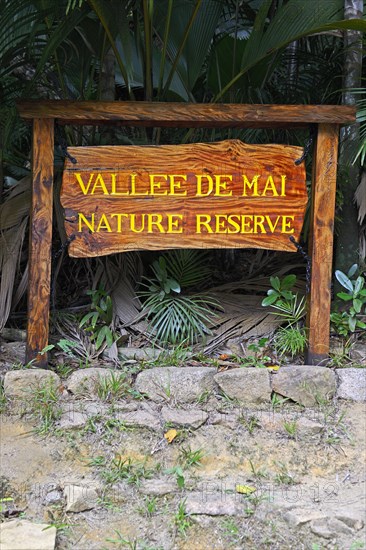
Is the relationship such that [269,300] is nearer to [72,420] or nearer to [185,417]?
[185,417]

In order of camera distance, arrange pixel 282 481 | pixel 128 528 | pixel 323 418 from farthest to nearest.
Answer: pixel 323 418 < pixel 282 481 < pixel 128 528

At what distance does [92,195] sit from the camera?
3.50 m

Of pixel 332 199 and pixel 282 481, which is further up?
pixel 332 199

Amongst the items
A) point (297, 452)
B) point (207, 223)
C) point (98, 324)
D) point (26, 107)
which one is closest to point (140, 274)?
point (98, 324)

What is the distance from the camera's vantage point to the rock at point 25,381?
3.33 metres

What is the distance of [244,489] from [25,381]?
1206 millimetres

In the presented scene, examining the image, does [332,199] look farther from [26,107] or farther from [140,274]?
[26,107]

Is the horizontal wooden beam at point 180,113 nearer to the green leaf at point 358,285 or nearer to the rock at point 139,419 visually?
the green leaf at point 358,285

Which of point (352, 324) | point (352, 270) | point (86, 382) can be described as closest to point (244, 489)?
point (86, 382)

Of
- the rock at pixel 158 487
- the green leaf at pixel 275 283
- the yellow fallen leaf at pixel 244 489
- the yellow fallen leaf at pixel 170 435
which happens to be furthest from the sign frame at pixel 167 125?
the yellow fallen leaf at pixel 244 489

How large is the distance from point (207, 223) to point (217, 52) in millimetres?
1262

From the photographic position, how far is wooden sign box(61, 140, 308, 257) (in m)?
3.50

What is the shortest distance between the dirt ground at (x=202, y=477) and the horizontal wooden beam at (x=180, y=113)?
1.41m

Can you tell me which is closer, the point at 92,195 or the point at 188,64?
the point at 92,195
